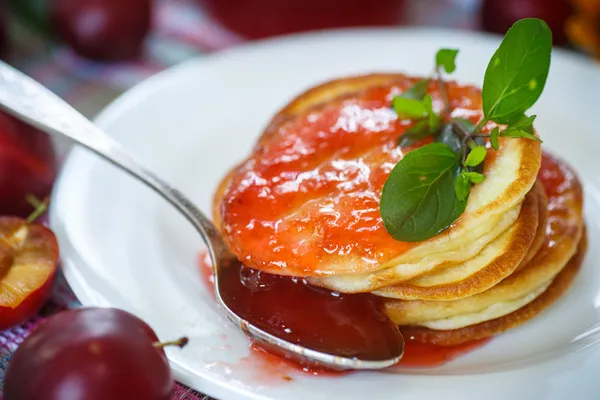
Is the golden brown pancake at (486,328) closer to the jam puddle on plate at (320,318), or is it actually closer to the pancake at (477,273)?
the jam puddle on plate at (320,318)

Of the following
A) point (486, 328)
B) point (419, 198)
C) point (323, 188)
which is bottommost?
point (486, 328)

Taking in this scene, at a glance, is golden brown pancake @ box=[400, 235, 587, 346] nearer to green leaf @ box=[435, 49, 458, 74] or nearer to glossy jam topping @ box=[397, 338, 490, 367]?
glossy jam topping @ box=[397, 338, 490, 367]

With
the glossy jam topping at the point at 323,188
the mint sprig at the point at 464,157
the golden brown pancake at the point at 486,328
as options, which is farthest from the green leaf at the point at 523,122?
the golden brown pancake at the point at 486,328

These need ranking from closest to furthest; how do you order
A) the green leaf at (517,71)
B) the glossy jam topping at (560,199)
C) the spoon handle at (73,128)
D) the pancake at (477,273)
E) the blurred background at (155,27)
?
the green leaf at (517,71)
the pancake at (477,273)
the glossy jam topping at (560,199)
the spoon handle at (73,128)
the blurred background at (155,27)

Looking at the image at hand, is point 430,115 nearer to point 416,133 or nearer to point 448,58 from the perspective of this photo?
point 416,133

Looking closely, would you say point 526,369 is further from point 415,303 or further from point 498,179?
point 498,179

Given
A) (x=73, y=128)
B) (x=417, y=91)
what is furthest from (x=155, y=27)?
(x=417, y=91)
